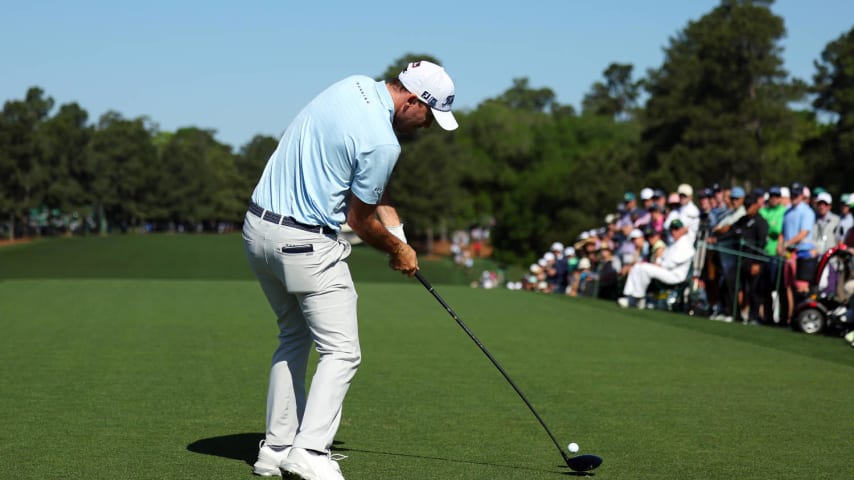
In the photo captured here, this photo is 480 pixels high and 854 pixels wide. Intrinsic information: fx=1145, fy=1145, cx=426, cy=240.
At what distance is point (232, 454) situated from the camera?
5.97m

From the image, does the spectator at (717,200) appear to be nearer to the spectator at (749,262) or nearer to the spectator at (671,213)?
the spectator at (671,213)

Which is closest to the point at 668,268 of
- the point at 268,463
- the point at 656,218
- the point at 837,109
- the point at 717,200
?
the point at 717,200

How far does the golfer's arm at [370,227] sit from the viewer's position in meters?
5.11

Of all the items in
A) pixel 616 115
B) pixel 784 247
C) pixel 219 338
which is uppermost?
pixel 616 115

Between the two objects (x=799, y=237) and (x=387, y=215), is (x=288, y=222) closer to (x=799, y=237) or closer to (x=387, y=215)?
(x=387, y=215)

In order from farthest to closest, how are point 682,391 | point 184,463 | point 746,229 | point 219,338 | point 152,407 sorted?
point 746,229 < point 219,338 < point 682,391 < point 152,407 < point 184,463

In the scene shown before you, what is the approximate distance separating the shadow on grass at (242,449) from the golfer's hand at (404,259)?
1.11 metres

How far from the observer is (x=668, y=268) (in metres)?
17.6

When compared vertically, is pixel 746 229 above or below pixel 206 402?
above

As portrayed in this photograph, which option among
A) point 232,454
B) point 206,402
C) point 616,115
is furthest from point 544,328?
point 616,115

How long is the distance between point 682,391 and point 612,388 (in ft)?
1.71

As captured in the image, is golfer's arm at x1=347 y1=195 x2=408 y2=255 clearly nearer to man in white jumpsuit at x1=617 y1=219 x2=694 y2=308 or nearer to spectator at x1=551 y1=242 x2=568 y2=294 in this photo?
man in white jumpsuit at x1=617 y1=219 x2=694 y2=308

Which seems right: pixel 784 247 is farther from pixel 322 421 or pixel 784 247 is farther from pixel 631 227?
pixel 322 421

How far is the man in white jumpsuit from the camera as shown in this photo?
681 inches
